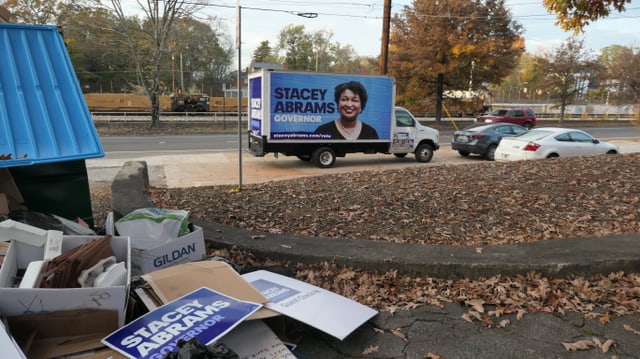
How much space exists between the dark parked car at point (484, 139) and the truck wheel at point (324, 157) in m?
5.59

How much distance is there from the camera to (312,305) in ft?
9.69

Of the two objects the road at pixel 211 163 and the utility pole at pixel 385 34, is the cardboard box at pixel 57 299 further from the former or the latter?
the utility pole at pixel 385 34

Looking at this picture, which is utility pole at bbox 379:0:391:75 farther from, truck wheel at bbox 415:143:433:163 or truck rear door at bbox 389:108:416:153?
truck wheel at bbox 415:143:433:163

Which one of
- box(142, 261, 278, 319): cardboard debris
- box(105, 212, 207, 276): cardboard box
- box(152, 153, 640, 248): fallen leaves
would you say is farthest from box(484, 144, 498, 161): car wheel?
box(142, 261, 278, 319): cardboard debris

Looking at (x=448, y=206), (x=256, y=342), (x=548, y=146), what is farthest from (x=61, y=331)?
(x=548, y=146)

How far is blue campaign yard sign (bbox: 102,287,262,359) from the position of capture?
88.1 inches

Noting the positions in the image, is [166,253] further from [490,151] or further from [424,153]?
[490,151]

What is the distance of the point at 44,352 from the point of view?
2.28m

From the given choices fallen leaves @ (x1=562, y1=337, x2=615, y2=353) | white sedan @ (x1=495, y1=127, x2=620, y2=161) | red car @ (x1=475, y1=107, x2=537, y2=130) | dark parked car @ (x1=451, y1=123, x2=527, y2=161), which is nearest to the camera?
fallen leaves @ (x1=562, y1=337, x2=615, y2=353)

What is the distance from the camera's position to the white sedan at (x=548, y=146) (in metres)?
13.9

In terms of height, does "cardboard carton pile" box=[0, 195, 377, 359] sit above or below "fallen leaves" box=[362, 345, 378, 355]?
above

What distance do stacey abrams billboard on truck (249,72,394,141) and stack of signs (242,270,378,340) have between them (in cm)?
1016

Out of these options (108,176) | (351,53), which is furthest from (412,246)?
(351,53)

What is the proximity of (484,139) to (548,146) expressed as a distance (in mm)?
2642
